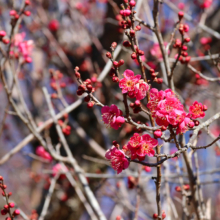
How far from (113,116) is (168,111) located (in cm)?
22

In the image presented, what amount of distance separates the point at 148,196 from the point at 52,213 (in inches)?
50.0

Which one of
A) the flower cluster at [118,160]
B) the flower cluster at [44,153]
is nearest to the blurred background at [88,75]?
the flower cluster at [44,153]

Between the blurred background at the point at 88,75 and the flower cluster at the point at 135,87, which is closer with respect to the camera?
the flower cluster at the point at 135,87

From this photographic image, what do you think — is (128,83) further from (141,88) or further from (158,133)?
(158,133)

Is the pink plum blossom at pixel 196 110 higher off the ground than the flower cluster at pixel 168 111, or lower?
higher

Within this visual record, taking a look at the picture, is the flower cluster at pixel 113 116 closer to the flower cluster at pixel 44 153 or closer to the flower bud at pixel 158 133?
the flower bud at pixel 158 133

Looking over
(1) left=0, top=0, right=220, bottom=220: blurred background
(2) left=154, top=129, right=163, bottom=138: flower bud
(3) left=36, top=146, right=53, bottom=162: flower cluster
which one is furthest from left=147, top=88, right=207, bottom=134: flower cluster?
(3) left=36, top=146, right=53, bottom=162: flower cluster

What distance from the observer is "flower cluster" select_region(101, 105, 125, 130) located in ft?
3.30

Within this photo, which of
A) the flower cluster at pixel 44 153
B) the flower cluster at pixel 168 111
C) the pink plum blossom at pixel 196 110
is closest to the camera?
the flower cluster at pixel 168 111

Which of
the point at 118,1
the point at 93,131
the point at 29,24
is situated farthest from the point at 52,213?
the point at 118,1

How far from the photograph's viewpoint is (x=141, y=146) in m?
1.03

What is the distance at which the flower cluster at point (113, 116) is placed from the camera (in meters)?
1.01

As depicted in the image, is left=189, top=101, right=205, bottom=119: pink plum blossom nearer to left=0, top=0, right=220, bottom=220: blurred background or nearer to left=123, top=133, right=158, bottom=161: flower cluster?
left=123, top=133, right=158, bottom=161: flower cluster

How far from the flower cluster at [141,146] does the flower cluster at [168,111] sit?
0.28 feet
